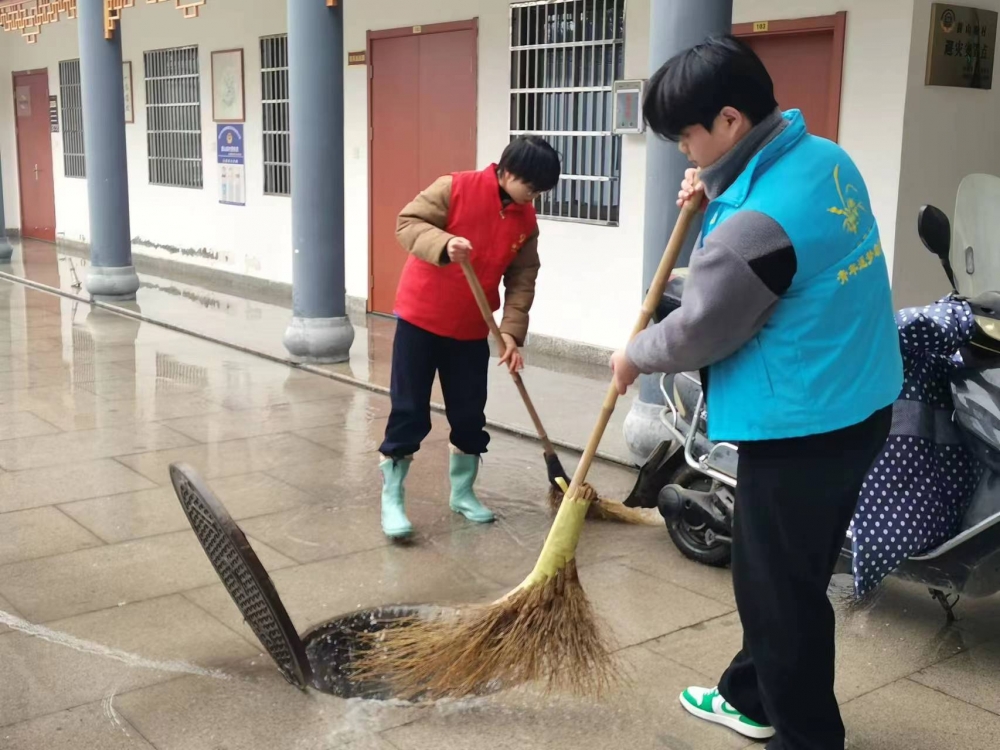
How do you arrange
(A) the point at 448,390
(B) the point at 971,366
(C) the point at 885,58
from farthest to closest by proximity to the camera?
(C) the point at 885,58, (A) the point at 448,390, (B) the point at 971,366

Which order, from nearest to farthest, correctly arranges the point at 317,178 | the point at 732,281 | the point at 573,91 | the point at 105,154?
the point at 732,281 < the point at 317,178 < the point at 573,91 < the point at 105,154

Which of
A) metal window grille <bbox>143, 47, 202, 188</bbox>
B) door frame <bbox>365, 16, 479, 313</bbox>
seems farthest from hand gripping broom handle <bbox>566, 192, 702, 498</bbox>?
metal window grille <bbox>143, 47, 202, 188</bbox>

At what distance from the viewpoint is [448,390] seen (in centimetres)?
479

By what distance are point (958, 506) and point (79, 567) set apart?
10.2ft

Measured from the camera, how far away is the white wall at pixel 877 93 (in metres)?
6.53

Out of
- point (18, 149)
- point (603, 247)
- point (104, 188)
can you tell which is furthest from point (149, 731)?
point (18, 149)

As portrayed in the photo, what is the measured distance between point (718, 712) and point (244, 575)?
142 cm

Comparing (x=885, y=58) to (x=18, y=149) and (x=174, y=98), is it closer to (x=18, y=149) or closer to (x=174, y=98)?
(x=174, y=98)

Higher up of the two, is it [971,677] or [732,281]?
→ [732,281]

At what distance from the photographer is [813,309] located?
248 cm

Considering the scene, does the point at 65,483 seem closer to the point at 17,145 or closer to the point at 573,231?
the point at 573,231

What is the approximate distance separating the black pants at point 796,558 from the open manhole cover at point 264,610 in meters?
1.23

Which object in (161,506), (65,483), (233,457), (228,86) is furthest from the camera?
(228,86)

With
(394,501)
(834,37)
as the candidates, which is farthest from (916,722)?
(834,37)
